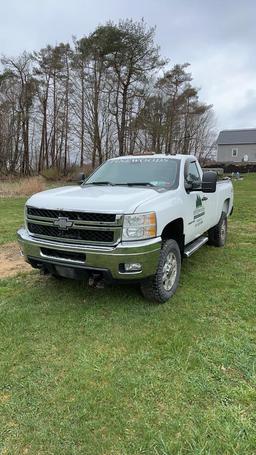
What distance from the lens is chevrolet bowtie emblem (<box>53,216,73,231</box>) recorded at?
386cm

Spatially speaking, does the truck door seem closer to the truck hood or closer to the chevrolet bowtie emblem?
the truck hood

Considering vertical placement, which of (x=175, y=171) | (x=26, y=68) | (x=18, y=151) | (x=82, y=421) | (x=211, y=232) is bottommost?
(x=82, y=421)

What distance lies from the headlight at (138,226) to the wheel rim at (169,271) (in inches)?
25.3

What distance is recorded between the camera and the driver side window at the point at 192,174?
5086 mm

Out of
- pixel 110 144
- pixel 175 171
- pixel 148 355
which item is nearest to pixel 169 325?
pixel 148 355

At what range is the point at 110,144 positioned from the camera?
114ft

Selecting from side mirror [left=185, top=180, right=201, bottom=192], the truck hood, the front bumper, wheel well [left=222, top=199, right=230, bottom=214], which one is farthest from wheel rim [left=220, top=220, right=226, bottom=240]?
the front bumper

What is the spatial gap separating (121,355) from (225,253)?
4.08m

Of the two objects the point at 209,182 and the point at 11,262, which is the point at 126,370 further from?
the point at 11,262

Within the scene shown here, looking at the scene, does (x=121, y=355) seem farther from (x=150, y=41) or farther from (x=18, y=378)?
(x=150, y=41)

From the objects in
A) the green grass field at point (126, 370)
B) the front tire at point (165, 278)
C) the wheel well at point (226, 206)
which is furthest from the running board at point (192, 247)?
the wheel well at point (226, 206)

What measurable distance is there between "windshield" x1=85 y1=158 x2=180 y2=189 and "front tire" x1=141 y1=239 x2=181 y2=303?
0.90 metres

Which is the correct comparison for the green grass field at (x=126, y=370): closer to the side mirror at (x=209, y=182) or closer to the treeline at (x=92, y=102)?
the side mirror at (x=209, y=182)

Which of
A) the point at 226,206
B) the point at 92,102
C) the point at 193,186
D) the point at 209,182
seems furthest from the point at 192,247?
the point at 92,102
